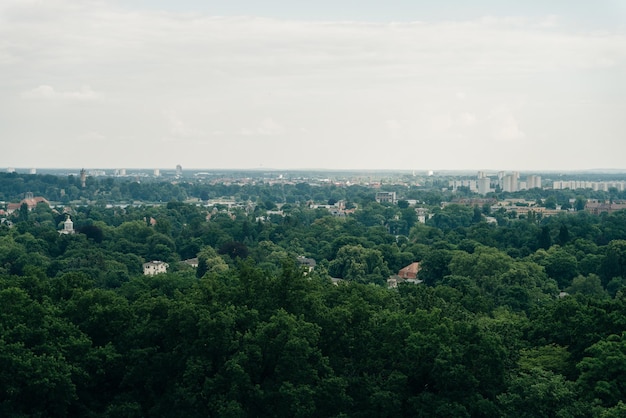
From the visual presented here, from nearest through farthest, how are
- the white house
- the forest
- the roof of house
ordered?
the forest
the roof of house
the white house

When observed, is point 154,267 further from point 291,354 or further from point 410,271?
point 291,354

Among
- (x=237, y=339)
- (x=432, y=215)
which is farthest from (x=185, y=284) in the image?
(x=432, y=215)

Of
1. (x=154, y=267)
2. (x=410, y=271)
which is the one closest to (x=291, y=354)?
(x=410, y=271)

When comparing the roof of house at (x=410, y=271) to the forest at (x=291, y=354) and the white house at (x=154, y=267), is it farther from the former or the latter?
the forest at (x=291, y=354)

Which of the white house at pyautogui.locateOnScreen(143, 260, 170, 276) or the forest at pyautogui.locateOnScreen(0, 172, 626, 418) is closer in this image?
the forest at pyautogui.locateOnScreen(0, 172, 626, 418)

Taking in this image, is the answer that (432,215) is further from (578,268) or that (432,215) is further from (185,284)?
(185,284)

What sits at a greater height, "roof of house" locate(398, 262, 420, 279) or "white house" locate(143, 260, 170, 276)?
"roof of house" locate(398, 262, 420, 279)

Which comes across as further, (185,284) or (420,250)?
(420,250)

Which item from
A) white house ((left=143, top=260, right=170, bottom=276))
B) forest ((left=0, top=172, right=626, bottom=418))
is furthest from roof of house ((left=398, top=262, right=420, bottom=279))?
forest ((left=0, top=172, right=626, bottom=418))

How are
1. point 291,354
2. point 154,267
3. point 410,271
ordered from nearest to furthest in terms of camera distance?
point 291,354 < point 410,271 < point 154,267

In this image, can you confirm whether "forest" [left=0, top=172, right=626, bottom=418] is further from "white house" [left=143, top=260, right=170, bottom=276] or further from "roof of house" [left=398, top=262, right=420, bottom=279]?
"white house" [left=143, top=260, right=170, bottom=276]

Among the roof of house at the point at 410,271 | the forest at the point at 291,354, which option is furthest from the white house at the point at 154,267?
the forest at the point at 291,354
